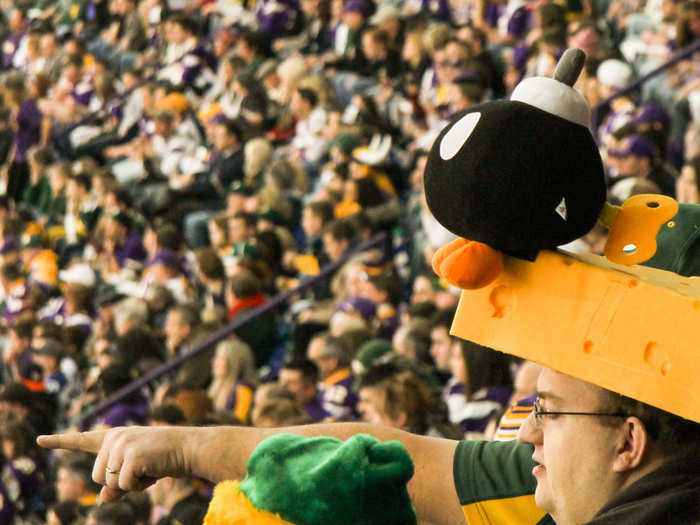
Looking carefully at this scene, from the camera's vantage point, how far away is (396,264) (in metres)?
7.53

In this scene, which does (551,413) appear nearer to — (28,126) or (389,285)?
(389,285)

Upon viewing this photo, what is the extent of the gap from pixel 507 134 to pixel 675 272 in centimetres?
45

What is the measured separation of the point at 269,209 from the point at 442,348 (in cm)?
296

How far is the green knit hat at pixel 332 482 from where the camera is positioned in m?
1.55

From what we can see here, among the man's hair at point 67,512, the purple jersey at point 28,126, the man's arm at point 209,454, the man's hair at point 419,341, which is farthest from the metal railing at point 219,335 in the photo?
the purple jersey at point 28,126

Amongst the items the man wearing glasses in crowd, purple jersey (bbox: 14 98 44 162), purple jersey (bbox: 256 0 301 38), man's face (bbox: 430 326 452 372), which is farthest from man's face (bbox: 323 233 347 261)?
the man wearing glasses in crowd

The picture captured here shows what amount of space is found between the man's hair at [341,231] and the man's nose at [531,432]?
5758mm

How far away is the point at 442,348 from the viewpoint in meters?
5.57

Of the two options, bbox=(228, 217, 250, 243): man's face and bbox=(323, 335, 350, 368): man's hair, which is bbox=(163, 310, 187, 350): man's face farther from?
bbox=(323, 335, 350, 368): man's hair

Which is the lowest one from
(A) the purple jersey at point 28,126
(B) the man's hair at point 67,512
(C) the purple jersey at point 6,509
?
(A) the purple jersey at point 28,126

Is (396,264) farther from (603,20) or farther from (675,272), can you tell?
(675,272)

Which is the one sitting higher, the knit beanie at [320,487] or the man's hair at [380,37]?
the knit beanie at [320,487]

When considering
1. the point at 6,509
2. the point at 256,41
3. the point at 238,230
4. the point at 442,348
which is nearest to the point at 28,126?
the point at 256,41

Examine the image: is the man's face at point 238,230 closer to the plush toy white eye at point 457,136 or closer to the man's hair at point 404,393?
the man's hair at point 404,393
